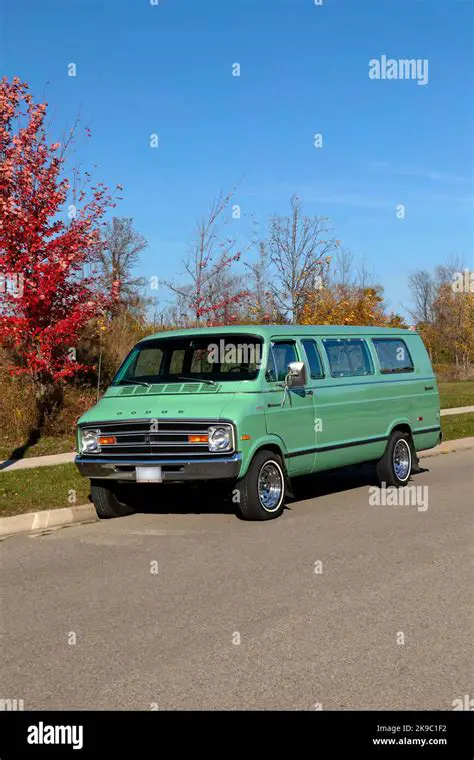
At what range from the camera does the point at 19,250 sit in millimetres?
16375

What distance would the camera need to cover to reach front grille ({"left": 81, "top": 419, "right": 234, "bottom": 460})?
9281mm

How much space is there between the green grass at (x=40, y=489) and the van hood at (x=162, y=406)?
3.55 feet

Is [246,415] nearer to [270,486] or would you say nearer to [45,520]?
[270,486]

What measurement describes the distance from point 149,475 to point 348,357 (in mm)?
3478

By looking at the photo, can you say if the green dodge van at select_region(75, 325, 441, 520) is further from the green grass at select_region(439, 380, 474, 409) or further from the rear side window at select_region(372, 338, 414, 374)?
the green grass at select_region(439, 380, 474, 409)

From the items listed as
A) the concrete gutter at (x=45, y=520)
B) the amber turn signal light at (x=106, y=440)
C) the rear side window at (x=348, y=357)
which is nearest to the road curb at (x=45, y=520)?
Result: the concrete gutter at (x=45, y=520)

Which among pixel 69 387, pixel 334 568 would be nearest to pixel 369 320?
pixel 69 387

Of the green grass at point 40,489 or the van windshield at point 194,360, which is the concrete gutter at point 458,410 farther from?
the van windshield at point 194,360

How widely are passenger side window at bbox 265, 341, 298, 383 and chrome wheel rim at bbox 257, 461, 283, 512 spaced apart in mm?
1003

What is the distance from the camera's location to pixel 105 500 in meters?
10.0

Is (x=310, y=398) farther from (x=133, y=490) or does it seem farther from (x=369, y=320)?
(x=369, y=320)

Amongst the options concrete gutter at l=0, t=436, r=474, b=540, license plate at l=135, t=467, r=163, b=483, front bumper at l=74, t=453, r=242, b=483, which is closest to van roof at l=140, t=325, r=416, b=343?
front bumper at l=74, t=453, r=242, b=483

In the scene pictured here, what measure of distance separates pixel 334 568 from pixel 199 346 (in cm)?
400

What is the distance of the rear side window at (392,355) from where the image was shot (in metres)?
12.2
